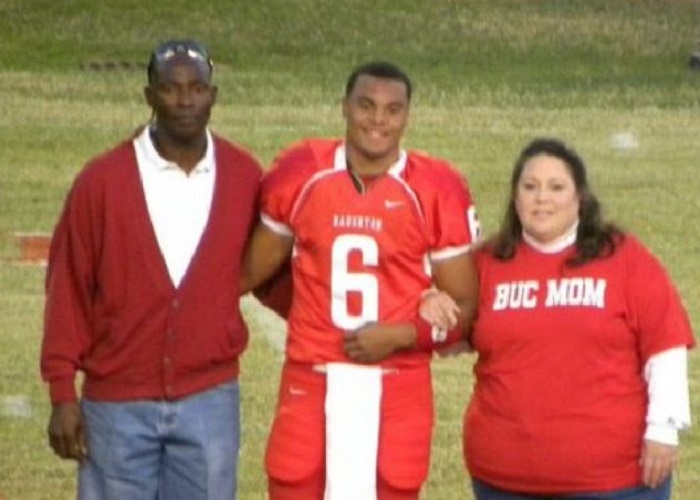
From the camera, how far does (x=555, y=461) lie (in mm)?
5672

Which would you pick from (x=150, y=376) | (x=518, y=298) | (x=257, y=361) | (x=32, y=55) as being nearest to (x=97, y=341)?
(x=150, y=376)

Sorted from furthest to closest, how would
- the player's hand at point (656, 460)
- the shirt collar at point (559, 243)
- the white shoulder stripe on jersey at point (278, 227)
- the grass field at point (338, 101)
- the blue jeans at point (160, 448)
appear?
the grass field at point (338, 101) → the white shoulder stripe on jersey at point (278, 227) → the blue jeans at point (160, 448) → the shirt collar at point (559, 243) → the player's hand at point (656, 460)

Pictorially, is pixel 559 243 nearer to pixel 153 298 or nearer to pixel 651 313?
pixel 651 313

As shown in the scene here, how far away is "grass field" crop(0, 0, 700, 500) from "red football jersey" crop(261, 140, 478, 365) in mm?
2683

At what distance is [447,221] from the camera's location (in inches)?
231

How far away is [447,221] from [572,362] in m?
0.50

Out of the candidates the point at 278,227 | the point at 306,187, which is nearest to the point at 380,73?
the point at 306,187

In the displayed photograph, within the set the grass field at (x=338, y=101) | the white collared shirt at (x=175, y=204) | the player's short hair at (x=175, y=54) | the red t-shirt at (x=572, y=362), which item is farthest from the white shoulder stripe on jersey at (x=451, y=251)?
the grass field at (x=338, y=101)

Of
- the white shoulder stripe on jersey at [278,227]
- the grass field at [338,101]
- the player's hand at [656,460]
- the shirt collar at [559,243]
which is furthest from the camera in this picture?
the grass field at [338,101]

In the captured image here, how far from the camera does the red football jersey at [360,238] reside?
5832 mm

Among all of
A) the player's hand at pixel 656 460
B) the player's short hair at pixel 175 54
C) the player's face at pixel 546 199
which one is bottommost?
the player's hand at pixel 656 460

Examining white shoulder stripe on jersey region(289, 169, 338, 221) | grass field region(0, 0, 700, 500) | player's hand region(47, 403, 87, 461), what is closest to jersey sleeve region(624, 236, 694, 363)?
white shoulder stripe on jersey region(289, 169, 338, 221)

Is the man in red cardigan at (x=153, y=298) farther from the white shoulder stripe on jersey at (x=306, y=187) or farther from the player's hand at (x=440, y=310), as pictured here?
the player's hand at (x=440, y=310)

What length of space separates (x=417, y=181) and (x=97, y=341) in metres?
0.90
